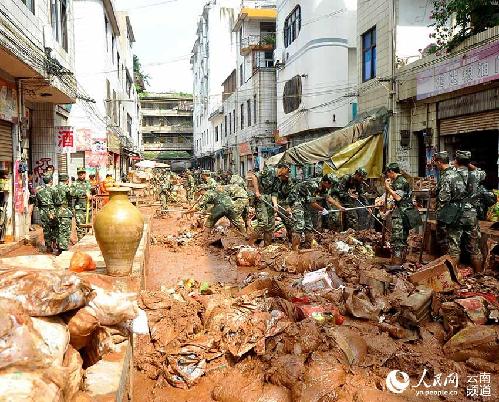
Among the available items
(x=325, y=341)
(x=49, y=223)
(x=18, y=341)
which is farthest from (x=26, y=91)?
(x=18, y=341)

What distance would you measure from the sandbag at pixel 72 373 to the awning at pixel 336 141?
11345 millimetres

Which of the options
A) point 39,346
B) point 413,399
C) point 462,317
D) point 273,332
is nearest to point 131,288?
point 273,332

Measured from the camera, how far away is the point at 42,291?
2350 mm

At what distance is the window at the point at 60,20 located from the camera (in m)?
13.1

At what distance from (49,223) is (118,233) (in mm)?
6125

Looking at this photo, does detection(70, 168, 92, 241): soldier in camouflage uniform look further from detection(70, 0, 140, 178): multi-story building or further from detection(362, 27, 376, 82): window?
detection(362, 27, 376, 82): window

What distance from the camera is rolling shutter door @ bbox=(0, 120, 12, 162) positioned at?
412 inches

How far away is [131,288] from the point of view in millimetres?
3969

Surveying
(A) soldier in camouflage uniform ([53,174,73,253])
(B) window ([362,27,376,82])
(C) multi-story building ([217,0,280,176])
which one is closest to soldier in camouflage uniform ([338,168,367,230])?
(B) window ([362,27,376,82])

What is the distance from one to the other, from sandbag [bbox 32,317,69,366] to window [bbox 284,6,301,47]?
65.4 ft

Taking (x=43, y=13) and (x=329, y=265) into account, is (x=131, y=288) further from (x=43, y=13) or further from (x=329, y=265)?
(x=43, y=13)

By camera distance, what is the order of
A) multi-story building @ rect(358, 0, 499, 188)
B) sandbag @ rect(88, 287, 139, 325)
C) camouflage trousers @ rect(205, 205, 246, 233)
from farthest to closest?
camouflage trousers @ rect(205, 205, 246, 233)
multi-story building @ rect(358, 0, 499, 188)
sandbag @ rect(88, 287, 139, 325)

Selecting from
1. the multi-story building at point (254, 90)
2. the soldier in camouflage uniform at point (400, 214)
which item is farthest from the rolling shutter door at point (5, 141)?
the multi-story building at point (254, 90)

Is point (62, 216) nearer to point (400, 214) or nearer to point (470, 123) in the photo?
Result: point (400, 214)
